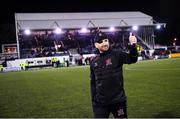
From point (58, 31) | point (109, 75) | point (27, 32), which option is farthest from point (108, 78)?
point (58, 31)

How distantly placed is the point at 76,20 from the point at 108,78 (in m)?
52.9

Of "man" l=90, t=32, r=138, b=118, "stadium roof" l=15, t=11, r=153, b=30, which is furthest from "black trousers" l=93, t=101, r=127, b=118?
"stadium roof" l=15, t=11, r=153, b=30

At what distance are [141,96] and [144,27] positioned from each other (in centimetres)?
5022

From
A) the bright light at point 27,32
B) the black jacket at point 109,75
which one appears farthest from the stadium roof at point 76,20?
the black jacket at point 109,75

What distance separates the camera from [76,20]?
57.8 m

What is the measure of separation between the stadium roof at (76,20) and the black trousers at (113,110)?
4870cm

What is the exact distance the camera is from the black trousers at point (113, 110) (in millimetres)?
5434

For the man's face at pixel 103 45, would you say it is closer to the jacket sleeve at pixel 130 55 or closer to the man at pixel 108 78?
the man at pixel 108 78

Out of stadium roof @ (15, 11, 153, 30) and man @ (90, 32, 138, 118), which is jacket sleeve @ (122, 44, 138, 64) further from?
stadium roof @ (15, 11, 153, 30)

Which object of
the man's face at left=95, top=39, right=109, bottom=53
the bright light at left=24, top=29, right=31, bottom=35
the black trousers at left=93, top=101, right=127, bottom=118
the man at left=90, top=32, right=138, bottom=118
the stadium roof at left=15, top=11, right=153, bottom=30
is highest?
the stadium roof at left=15, top=11, right=153, bottom=30

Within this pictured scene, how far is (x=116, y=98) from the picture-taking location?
539 centimetres

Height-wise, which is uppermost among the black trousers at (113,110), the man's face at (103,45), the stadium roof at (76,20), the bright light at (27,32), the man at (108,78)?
the stadium roof at (76,20)

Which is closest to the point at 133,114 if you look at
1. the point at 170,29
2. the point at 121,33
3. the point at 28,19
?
the point at 28,19

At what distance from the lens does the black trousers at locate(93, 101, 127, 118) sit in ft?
17.8
